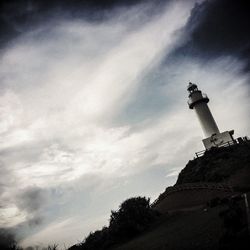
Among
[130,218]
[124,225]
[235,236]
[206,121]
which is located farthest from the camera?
[206,121]

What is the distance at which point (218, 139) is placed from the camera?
134 feet

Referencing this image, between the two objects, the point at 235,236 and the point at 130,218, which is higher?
the point at 130,218

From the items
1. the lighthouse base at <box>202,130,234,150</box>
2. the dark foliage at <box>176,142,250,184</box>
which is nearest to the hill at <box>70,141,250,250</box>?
the dark foliage at <box>176,142,250,184</box>

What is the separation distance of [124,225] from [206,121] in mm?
26816

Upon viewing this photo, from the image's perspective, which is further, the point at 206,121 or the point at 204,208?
the point at 206,121

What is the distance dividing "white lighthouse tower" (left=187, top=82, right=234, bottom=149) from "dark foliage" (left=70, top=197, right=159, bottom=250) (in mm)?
20684

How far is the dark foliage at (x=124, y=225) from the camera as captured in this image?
2148cm

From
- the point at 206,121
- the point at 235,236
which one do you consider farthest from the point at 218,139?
the point at 235,236

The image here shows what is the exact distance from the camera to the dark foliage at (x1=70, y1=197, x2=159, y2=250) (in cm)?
2148

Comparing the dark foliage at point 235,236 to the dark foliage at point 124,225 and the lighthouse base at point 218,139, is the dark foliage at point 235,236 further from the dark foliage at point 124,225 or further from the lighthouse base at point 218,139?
the lighthouse base at point 218,139

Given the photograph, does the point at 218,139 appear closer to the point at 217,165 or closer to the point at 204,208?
the point at 217,165

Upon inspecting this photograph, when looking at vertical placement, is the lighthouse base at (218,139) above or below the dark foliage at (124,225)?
above

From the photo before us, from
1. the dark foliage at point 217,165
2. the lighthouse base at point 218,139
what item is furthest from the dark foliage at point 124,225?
the lighthouse base at point 218,139

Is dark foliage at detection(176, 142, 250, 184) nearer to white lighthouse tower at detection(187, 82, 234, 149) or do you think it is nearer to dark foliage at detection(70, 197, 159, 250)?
white lighthouse tower at detection(187, 82, 234, 149)
